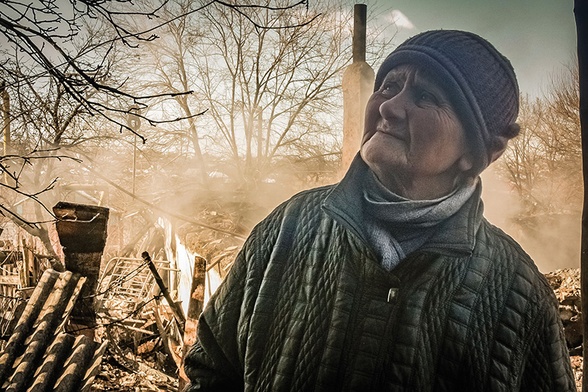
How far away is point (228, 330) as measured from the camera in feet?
4.08

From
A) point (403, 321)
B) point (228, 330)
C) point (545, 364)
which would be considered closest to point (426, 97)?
point (403, 321)

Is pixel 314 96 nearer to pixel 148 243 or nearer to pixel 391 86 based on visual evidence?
pixel 148 243

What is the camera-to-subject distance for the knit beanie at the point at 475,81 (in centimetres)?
111

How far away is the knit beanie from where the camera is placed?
43.8 inches

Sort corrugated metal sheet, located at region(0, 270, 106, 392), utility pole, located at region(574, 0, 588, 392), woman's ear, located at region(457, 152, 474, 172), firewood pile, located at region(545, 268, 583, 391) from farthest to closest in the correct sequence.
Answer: firewood pile, located at region(545, 268, 583, 391) → corrugated metal sheet, located at region(0, 270, 106, 392) → utility pole, located at region(574, 0, 588, 392) → woman's ear, located at region(457, 152, 474, 172)

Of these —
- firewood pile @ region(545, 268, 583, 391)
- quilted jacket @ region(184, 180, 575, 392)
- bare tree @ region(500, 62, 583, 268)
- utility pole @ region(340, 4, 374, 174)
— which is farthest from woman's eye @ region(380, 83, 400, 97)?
bare tree @ region(500, 62, 583, 268)

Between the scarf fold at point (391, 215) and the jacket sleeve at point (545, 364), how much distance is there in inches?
16.1

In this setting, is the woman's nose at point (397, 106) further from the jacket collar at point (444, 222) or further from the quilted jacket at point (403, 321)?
the quilted jacket at point (403, 321)

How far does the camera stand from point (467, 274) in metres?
1.10

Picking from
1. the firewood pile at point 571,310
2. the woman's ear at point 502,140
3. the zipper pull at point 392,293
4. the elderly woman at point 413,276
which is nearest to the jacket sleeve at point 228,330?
the elderly woman at point 413,276

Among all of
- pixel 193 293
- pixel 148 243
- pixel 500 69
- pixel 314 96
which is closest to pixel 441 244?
pixel 500 69

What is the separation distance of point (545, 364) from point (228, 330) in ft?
3.18

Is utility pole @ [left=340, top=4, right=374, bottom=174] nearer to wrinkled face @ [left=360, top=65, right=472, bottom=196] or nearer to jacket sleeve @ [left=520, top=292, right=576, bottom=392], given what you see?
wrinkled face @ [left=360, top=65, right=472, bottom=196]

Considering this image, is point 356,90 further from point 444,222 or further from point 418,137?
point 444,222
